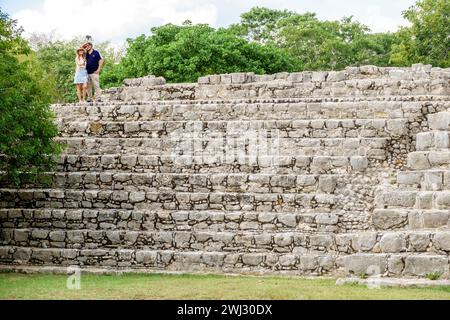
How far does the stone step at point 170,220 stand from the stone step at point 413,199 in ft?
2.36

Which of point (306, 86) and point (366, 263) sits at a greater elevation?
point (306, 86)

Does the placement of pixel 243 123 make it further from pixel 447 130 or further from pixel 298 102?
pixel 447 130

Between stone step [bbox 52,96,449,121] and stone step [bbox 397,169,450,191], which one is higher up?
stone step [bbox 52,96,449,121]

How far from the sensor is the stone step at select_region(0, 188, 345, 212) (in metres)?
12.7

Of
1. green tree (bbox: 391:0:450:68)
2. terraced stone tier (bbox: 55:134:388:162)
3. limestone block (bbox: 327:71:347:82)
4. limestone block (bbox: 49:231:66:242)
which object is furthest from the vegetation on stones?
limestone block (bbox: 49:231:66:242)

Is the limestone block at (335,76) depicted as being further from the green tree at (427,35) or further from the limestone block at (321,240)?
the green tree at (427,35)

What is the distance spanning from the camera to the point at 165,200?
13281 millimetres

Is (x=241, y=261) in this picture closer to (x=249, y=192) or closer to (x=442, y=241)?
(x=249, y=192)

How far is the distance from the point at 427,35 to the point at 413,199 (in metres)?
23.5

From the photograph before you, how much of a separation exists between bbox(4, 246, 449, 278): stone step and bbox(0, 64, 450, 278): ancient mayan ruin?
0.02 metres

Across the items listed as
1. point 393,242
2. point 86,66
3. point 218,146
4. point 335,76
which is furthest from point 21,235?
point 335,76

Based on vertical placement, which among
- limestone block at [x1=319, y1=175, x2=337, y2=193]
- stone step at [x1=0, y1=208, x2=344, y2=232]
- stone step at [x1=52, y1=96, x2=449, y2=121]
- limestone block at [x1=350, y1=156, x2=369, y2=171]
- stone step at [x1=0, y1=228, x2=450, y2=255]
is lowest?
stone step at [x1=0, y1=228, x2=450, y2=255]

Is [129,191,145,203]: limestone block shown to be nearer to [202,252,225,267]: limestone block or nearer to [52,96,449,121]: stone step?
[202,252,225,267]: limestone block

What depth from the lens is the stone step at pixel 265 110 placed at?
47.6 feet
